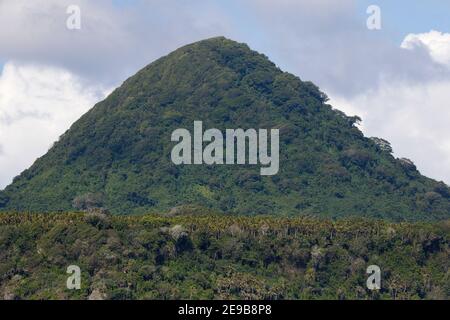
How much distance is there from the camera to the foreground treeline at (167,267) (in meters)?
181

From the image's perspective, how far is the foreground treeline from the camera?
181m

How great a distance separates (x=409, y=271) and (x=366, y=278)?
696cm

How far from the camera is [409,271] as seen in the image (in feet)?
650

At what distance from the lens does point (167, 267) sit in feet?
623
